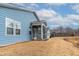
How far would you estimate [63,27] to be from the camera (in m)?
6.57

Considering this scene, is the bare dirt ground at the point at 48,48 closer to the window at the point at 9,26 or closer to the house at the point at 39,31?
the house at the point at 39,31

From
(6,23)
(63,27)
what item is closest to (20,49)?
(6,23)

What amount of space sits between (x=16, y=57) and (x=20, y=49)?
23cm

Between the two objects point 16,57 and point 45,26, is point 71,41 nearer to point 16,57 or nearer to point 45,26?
point 45,26

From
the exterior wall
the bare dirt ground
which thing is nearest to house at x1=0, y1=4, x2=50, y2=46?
the exterior wall

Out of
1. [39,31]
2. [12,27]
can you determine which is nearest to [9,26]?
[12,27]

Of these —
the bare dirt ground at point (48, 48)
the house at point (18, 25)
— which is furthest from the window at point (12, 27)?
the bare dirt ground at point (48, 48)

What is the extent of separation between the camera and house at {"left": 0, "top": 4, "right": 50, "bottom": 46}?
6.62m

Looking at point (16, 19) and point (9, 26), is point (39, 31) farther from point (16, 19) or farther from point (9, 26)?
point (9, 26)

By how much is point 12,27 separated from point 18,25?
0.15 m

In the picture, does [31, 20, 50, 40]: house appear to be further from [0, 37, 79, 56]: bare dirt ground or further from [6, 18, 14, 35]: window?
[6, 18, 14, 35]: window

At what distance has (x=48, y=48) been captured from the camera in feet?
21.6

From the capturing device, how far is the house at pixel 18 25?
6621mm

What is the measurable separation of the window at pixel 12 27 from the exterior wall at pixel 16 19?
0.07 metres
